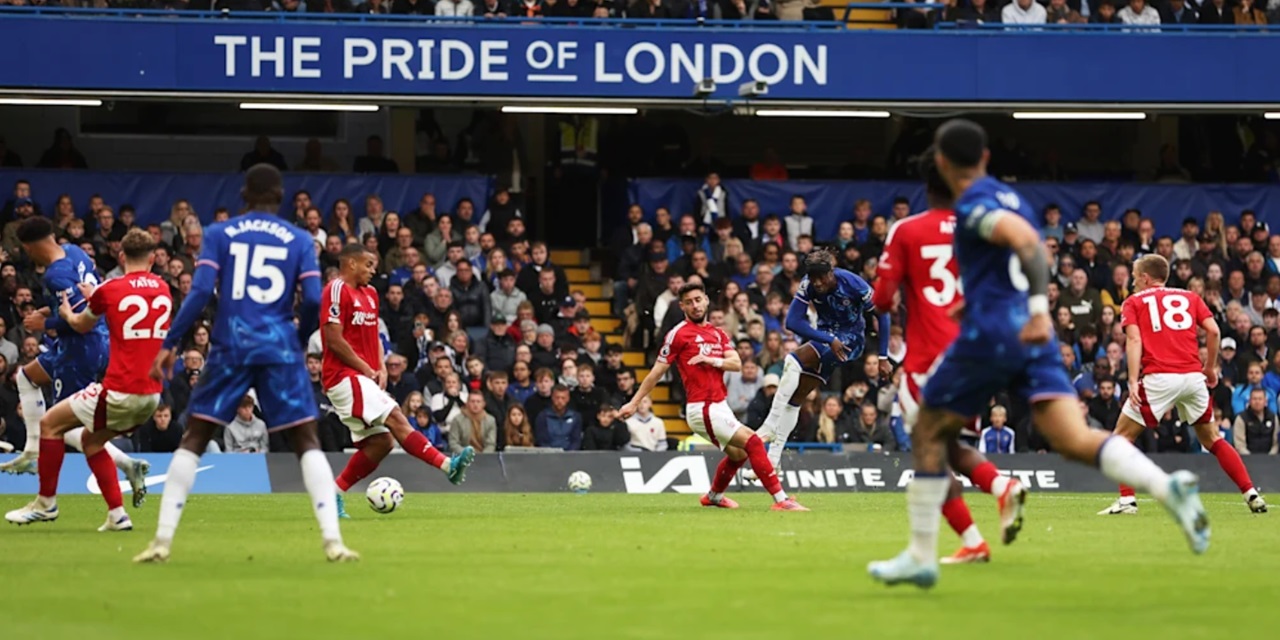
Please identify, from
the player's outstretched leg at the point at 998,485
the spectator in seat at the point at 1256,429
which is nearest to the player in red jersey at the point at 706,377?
the player's outstretched leg at the point at 998,485

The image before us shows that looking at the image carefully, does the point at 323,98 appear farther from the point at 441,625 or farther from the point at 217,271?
the point at 441,625

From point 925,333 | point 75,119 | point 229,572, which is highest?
point 75,119

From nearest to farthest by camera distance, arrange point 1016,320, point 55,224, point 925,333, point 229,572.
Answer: point 1016,320 < point 229,572 < point 925,333 < point 55,224

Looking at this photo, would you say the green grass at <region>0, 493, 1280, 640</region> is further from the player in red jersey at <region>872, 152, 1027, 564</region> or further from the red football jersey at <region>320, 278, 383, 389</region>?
the red football jersey at <region>320, 278, 383, 389</region>

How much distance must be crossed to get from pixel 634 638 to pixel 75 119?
2731 centimetres

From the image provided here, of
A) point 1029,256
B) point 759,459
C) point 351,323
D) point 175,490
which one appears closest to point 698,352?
point 759,459

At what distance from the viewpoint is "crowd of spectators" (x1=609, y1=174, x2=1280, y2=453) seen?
27.0 meters

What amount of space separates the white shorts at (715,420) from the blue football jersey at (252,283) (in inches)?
274

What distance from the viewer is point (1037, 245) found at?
30.4 ft

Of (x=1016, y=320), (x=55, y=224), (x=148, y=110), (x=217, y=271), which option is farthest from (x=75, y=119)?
(x=1016, y=320)

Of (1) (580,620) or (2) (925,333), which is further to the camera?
(2) (925,333)

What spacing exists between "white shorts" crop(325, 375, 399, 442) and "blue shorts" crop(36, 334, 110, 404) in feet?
6.38

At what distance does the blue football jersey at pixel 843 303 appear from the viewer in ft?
60.0

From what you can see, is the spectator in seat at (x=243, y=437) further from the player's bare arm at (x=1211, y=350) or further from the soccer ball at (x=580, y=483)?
the player's bare arm at (x=1211, y=350)
